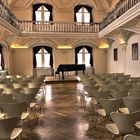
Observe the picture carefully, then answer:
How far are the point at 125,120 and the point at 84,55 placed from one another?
17912mm

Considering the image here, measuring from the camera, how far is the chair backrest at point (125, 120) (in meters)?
3.54

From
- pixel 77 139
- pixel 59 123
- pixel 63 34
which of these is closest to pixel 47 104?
pixel 59 123

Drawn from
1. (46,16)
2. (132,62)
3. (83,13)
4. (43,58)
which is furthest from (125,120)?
(83,13)

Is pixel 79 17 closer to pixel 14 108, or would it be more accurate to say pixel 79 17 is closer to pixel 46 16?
pixel 46 16

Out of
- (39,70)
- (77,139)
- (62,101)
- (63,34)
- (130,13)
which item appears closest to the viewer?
(77,139)

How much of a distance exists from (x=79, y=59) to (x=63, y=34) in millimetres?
3778

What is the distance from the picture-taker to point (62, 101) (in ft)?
30.5

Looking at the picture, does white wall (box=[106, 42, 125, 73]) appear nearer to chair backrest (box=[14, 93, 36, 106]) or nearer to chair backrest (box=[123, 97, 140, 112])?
chair backrest (box=[14, 93, 36, 106])

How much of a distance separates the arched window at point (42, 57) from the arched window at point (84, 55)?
2.40 metres

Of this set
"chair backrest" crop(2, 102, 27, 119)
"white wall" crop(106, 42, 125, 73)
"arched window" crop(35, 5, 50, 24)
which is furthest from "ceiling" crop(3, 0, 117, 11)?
"chair backrest" crop(2, 102, 27, 119)

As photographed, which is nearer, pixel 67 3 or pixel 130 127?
pixel 130 127

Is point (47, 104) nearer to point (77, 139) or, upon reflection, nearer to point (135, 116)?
point (77, 139)

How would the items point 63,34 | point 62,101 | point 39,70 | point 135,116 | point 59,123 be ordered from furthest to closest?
point 39,70 < point 63,34 < point 62,101 < point 59,123 < point 135,116

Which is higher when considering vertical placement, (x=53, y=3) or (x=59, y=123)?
A: (x=53, y=3)
